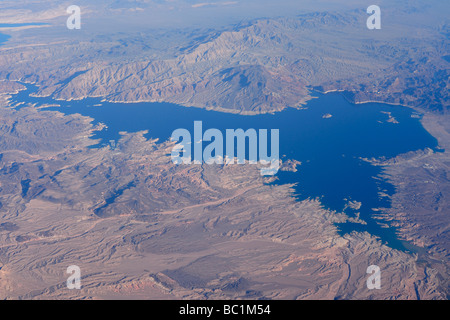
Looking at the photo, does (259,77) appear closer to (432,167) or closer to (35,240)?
(432,167)

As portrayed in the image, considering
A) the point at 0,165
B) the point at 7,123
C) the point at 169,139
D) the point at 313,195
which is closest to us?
the point at 313,195

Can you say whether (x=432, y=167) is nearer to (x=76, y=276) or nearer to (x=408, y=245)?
(x=408, y=245)

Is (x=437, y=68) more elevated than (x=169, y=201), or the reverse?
(x=437, y=68)

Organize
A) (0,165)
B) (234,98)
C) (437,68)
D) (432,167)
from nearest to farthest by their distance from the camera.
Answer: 1. (432,167)
2. (0,165)
3. (234,98)
4. (437,68)

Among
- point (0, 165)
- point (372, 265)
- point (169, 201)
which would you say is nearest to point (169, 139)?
point (169, 201)

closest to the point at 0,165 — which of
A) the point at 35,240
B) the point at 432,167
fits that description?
the point at 35,240

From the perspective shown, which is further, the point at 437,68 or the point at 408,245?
A: the point at 437,68

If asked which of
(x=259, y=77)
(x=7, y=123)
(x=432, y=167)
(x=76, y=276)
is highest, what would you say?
(x=259, y=77)
